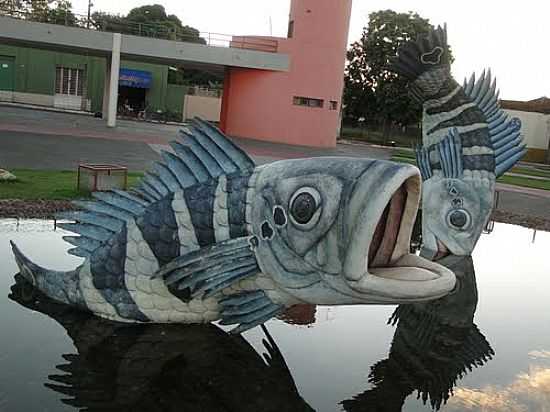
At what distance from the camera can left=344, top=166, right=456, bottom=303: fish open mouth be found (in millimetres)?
3098

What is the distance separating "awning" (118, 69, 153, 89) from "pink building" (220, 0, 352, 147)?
13.6m

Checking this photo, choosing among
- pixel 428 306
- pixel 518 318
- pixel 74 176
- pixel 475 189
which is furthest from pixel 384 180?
pixel 74 176

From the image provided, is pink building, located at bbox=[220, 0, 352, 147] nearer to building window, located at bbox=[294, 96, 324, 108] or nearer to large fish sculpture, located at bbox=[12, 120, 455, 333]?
building window, located at bbox=[294, 96, 324, 108]

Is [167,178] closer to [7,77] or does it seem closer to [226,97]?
[226,97]

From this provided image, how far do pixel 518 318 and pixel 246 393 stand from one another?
342 centimetres

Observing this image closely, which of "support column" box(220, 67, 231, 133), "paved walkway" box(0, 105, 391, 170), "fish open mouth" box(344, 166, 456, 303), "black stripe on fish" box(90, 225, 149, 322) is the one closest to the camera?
"fish open mouth" box(344, 166, 456, 303)

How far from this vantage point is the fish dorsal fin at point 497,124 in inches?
301

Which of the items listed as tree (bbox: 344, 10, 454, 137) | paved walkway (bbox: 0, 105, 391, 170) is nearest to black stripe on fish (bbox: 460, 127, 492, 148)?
paved walkway (bbox: 0, 105, 391, 170)

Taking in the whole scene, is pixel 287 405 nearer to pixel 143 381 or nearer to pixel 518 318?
pixel 143 381

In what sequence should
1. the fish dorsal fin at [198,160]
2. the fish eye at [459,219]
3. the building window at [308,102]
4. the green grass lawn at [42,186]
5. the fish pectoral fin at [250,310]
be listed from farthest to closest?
the building window at [308,102]
the green grass lawn at [42,186]
the fish eye at [459,219]
the fish dorsal fin at [198,160]
the fish pectoral fin at [250,310]

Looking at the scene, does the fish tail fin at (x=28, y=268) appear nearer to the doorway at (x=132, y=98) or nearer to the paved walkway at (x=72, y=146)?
the paved walkway at (x=72, y=146)

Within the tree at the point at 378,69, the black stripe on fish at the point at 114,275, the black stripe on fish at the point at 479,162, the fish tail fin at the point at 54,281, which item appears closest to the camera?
the black stripe on fish at the point at 114,275

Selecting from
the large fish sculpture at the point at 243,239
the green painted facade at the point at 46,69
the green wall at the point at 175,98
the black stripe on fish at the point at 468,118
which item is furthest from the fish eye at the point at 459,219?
the green wall at the point at 175,98

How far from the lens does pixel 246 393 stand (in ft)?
11.7
